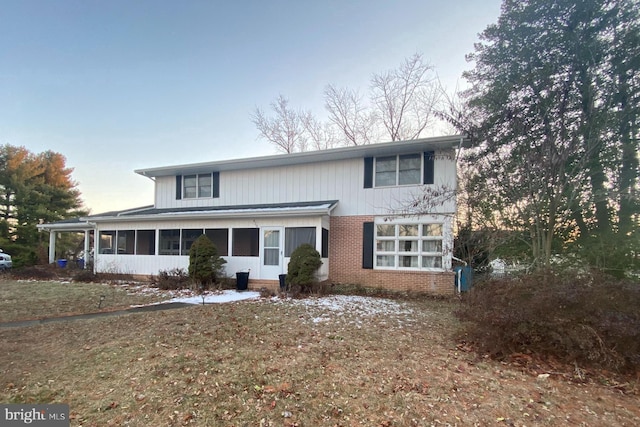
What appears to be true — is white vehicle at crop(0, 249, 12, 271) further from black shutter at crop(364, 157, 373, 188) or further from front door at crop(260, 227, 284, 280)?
black shutter at crop(364, 157, 373, 188)

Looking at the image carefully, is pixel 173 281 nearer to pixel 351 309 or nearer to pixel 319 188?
pixel 319 188

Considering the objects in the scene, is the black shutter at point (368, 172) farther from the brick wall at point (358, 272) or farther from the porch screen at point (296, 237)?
the porch screen at point (296, 237)

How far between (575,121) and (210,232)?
40.1ft

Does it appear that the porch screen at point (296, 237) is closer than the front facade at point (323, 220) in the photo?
No

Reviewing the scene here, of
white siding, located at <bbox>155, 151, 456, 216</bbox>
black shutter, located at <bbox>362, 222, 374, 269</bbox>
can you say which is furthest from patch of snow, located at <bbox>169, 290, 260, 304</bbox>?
white siding, located at <bbox>155, 151, 456, 216</bbox>

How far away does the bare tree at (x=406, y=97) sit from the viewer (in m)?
19.2

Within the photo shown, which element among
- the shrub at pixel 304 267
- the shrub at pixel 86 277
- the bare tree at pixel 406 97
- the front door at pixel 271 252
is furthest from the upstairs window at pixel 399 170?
the shrub at pixel 86 277

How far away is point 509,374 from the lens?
12.7 feet

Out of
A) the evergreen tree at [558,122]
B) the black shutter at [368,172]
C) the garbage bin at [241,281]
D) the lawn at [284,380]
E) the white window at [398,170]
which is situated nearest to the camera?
the lawn at [284,380]

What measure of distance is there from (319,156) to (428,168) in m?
3.88

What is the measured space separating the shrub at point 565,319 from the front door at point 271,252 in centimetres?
753

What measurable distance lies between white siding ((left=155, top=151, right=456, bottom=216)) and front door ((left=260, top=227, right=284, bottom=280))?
5.31ft

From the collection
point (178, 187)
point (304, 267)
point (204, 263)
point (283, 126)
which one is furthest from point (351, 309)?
point (283, 126)

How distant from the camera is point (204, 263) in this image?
11.0 m
